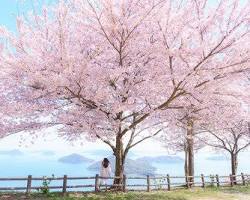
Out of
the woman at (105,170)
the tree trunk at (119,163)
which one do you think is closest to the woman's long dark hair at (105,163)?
the woman at (105,170)

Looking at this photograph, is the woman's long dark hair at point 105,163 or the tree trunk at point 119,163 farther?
the woman's long dark hair at point 105,163

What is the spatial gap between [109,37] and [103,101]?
3683 mm

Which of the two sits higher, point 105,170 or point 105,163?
point 105,163

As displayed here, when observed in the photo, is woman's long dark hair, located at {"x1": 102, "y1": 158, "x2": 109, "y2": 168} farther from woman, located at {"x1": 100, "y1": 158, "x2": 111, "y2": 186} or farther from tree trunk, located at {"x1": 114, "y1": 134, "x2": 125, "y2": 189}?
tree trunk, located at {"x1": 114, "y1": 134, "x2": 125, "y2": 189}

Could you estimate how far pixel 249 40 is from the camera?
1669cm

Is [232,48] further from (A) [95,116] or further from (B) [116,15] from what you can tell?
(A) [95,116]

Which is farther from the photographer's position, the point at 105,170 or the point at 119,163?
the point at 105,170

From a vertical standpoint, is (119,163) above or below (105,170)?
above

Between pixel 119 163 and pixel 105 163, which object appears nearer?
pixel 119 163

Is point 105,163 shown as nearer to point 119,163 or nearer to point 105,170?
point 105,170

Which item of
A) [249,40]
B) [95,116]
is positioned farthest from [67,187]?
[249,40]

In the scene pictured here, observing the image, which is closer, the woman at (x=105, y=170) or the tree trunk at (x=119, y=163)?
the tree trunk at (x=119, y=163)

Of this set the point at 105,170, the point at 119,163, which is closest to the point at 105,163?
the point at 105,170

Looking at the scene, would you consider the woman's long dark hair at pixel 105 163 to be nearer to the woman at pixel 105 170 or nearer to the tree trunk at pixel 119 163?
the woman at pixel 105 170
